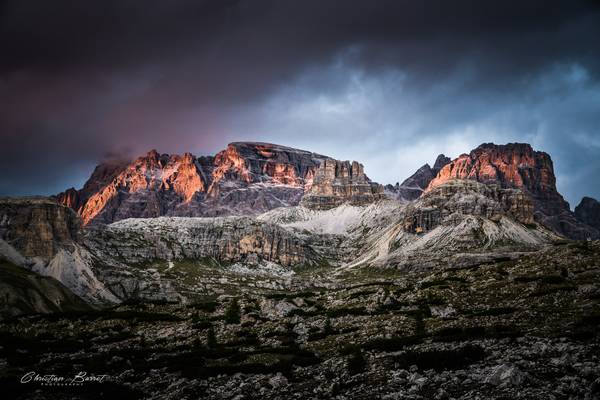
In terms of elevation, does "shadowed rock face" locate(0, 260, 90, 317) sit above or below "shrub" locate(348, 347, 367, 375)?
below

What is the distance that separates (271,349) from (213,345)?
10111 mm

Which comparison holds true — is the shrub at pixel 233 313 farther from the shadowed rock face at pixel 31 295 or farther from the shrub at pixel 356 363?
the shadowed rock face at pixel 31 295

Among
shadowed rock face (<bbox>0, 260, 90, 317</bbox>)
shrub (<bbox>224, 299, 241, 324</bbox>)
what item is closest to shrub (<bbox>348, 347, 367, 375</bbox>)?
shrub (<bbox>224, 299, 241, 324</bbox>)

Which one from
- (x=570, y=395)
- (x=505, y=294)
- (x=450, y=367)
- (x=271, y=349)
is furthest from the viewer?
(x=505, y=294)

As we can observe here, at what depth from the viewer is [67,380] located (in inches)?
1396

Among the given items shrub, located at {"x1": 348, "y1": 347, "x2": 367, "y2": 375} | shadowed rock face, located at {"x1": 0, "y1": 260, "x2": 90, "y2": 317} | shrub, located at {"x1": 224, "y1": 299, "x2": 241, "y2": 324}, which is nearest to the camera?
shrub, located at {"x1": 348, "y1": 347, "x2": 367, "y2": 375}

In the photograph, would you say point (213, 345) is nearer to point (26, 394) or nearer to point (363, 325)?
point (363, 325)

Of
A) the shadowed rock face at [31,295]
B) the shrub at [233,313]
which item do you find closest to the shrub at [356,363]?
the shrub at [233,313]

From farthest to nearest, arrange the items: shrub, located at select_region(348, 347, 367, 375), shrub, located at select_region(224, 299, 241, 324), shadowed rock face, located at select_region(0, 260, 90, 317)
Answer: shadowed rock face, located at select_region(0, 260, 90, 317)
shrub, located at select_region(224, 299, 241, 324)
shrub, located at select_region(348, 347, 367, 375)

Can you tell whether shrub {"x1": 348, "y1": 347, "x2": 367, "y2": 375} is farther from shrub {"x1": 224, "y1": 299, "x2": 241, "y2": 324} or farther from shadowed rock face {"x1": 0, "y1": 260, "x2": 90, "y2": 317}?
shadowed rock face {"x1": 0, "y1": 260, "x2": 90, "y2": 317}

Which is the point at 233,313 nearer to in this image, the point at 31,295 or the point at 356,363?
the point at 356,363

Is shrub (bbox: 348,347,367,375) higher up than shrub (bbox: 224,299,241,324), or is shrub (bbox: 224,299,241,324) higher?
shrub (bbox: 348,347,367,375)

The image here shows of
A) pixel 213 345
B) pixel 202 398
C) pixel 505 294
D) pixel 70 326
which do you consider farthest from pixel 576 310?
pixel 70 326

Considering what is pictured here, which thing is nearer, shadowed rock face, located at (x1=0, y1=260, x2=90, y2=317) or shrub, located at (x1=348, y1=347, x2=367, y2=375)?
shrub, located at (x1=348, y1=347, x2=367, y2=375)
